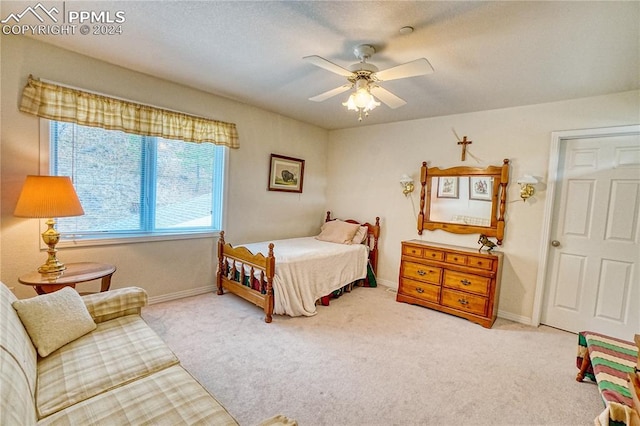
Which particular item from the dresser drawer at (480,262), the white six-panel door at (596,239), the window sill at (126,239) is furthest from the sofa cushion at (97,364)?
the white six-panel door at (596,239)

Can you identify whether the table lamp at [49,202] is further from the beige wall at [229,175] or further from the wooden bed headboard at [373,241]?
the wooden bed headboard at [373,241]

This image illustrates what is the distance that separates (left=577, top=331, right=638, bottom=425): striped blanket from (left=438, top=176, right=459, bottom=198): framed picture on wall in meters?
1.96

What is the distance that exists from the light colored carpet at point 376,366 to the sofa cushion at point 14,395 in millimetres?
1021

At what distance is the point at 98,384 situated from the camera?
1.35 metres

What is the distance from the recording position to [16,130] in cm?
237

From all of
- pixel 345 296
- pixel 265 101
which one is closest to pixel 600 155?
pixel 345 296

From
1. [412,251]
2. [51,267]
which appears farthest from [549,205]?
[51,267]

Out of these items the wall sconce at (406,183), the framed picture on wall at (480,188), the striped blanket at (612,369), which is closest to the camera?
the striped blanket at (612,369)

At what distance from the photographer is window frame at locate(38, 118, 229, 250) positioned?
250 cm

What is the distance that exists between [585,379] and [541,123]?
2.47 metres

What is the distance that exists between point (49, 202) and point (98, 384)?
1519mm

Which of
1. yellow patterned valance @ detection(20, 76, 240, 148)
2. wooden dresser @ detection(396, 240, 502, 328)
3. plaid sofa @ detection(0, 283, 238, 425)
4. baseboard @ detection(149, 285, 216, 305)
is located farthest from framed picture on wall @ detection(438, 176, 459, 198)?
→ plaid sofa @ detection(0, 283, 238, 425)

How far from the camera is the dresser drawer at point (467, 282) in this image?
314 cm

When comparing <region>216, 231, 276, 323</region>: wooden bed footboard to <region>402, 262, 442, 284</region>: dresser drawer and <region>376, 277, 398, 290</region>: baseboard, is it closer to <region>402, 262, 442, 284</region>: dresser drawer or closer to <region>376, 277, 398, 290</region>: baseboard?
<region>402, 262, 442, 284</region>: dresser drawer
